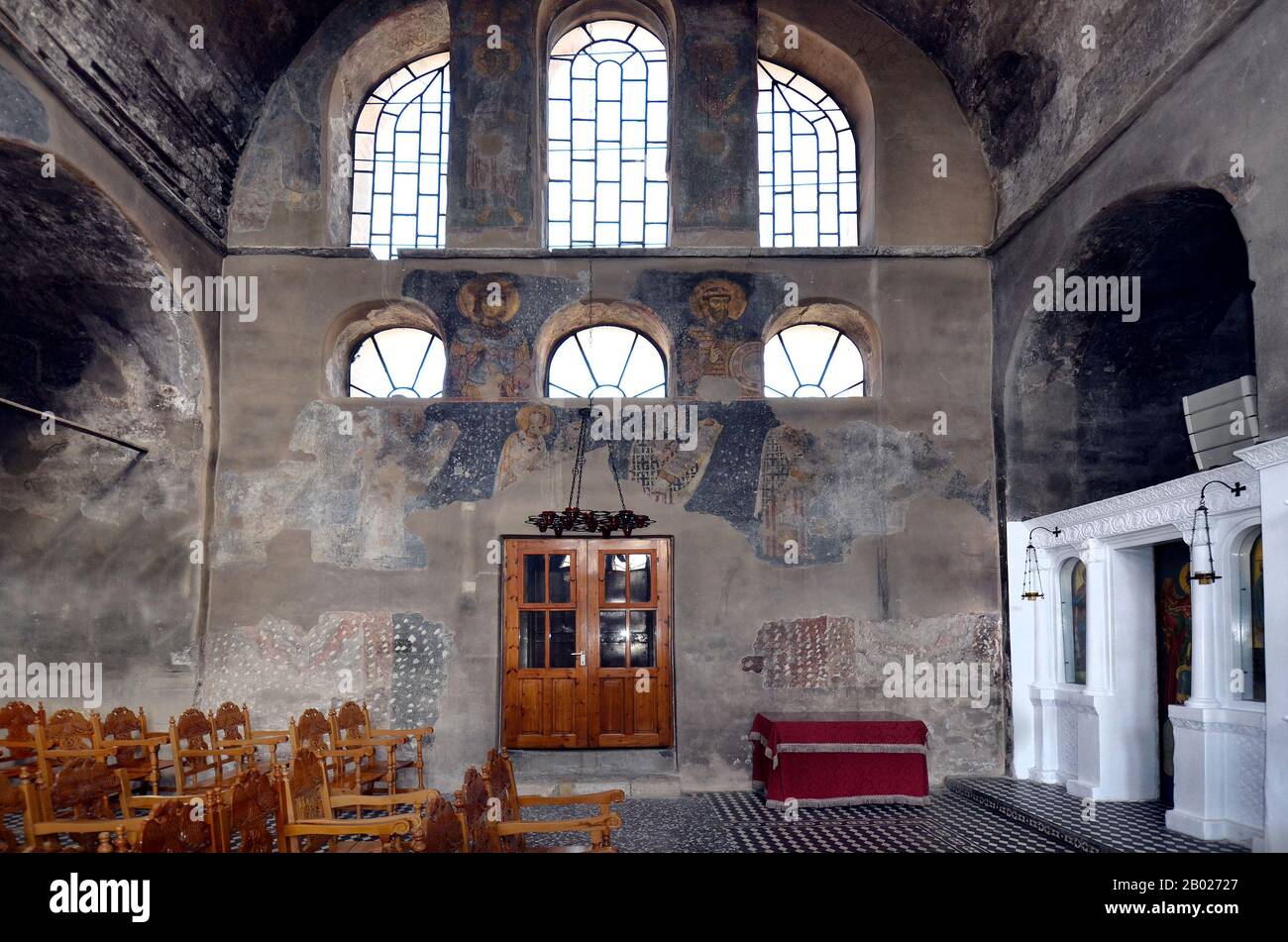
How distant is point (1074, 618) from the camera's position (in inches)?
420

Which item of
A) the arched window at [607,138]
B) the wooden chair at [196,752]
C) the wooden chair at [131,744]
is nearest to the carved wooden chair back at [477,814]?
the wooden chair at [196,752]

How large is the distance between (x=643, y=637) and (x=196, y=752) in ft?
16.6

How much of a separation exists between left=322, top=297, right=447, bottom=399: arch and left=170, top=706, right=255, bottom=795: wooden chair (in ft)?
14.1

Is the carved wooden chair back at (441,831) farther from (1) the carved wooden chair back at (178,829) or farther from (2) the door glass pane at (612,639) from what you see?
(2) the door glass pane at (612,639)

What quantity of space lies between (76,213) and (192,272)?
5.04 feet

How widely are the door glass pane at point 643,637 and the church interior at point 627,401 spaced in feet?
0.17

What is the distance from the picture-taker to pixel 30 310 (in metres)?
11.2

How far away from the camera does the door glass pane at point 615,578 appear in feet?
38.6

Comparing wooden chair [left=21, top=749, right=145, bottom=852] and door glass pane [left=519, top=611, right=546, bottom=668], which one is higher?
door glass pane [left=519, top=611, right=546, bottom=668]

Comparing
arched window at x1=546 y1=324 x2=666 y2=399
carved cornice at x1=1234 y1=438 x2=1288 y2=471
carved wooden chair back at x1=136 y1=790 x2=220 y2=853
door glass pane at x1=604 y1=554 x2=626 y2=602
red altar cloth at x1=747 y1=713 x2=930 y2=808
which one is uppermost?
arched window at x1=546 y1=324 x2=666 y2=399

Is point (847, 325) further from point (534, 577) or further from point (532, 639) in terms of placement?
point (532, 639)

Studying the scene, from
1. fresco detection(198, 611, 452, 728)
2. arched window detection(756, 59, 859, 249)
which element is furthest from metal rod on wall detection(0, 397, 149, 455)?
arched window detection(756, 59, 859, 249)

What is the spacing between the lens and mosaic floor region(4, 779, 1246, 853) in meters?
8.32

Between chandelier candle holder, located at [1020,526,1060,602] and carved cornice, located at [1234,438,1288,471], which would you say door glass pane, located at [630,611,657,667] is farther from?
carved cornice, located at [1234,438,1288,471]
